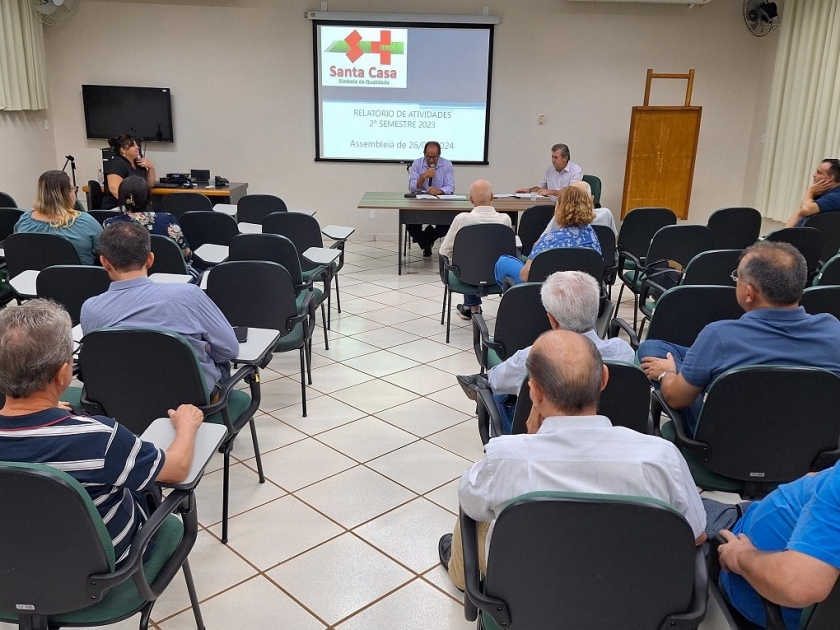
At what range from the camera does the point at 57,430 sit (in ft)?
4.78

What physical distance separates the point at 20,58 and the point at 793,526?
8.62 m

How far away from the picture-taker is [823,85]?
6.89 meters

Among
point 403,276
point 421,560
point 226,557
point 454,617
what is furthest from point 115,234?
point 403,276

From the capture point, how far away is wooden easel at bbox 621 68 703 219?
7891 mm

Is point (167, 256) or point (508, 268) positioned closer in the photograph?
point (167, 256)

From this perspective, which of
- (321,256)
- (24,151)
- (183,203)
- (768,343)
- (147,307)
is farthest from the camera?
(24,151)

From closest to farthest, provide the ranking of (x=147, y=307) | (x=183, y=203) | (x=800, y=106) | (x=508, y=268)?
1. (x=147, y=307)
2. (x=508, y=268)
3. (x=183, y=203)
4. (x=800, y=106)

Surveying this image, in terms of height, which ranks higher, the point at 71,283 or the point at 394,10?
the point at 394,10

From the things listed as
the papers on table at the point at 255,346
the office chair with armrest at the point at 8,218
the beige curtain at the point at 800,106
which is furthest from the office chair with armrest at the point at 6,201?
the beige curtain at the point at 800,106

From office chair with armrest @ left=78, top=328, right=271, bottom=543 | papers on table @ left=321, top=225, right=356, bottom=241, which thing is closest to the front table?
papers on table @ left=321, top=225, right=356, bottom=241

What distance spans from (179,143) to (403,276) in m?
3.78

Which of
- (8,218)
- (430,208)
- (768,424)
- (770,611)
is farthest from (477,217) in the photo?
(770,611)

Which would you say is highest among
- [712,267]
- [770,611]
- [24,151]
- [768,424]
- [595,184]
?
[24,151]

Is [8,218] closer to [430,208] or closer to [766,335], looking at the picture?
[430,208]
